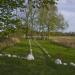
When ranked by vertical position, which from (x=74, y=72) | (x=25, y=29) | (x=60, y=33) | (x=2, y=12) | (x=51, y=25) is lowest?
(x=60, y=33)

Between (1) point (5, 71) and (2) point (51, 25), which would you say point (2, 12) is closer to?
(1) point (5, 71)

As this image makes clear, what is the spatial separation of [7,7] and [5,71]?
15.0ft

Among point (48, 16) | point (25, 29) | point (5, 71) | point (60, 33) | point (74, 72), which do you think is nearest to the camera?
point (5, 71)

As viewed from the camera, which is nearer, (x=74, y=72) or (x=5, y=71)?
(x=5, y=71)

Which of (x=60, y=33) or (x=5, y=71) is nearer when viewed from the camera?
(x=5, y=71)

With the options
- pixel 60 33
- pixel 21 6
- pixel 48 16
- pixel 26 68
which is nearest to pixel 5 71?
pixel 26 68

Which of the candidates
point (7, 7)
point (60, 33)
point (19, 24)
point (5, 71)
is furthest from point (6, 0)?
point (60, 33)

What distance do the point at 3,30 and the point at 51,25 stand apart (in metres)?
77.1

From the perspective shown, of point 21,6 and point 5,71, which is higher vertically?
point 21,6

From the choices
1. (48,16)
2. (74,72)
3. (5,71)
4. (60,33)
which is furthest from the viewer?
(60,33)

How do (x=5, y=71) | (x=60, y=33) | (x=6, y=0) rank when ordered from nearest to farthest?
(x=5, y=71) < (x=6, y=0) < (x=60, y=33)

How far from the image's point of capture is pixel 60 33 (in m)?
135

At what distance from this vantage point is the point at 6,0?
63.1 ft

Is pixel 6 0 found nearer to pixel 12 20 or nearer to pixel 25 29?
pixel 12 20
